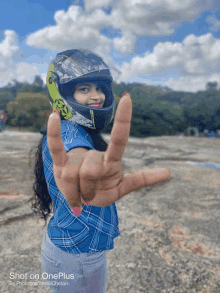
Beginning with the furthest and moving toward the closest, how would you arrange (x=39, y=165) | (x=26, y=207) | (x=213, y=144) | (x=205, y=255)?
(x=213, y=144), (x=26, y=207), (x=205, y=255), (x=39, y=165)

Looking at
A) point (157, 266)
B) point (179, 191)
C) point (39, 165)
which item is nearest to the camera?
point (39, 165)

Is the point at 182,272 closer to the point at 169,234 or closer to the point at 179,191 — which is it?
the point at 169,234

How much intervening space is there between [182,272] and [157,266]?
25 centimetres

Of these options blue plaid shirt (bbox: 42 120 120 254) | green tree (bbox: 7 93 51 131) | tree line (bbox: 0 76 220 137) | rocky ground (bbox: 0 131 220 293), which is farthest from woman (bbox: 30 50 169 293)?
green tree (bbox: 7 93 51 131)

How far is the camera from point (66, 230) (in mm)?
1212

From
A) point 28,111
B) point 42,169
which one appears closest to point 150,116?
point 28,111

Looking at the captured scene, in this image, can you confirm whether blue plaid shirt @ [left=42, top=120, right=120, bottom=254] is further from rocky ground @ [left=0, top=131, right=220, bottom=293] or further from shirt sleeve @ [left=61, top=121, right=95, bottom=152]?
rocky ground @ [left=0, top=131, right=220, bottom=293]

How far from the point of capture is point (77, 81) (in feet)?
4.10

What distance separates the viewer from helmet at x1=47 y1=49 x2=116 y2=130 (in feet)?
4.03

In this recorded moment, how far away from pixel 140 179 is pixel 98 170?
0.66 feet

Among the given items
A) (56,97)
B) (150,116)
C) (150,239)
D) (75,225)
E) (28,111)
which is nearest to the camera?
(75,225)

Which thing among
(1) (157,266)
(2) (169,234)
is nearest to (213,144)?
(2) (169,234)

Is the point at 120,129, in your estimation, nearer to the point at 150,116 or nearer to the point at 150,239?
the point at 150,239

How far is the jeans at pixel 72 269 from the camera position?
47.7 inches
